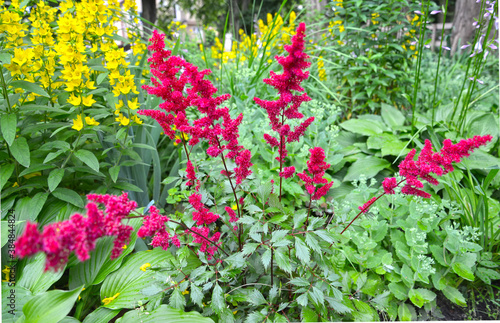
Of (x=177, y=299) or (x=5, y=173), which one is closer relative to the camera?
(x=177, y=299)

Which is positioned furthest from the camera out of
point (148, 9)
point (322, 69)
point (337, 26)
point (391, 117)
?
point (148, 9)

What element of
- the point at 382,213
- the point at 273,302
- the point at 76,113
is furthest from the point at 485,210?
the point at 76,113

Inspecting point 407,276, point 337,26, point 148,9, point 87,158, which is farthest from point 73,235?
point 148,9

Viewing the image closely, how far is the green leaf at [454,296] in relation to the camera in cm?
147

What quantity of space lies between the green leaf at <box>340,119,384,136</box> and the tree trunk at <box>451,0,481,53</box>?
392cm

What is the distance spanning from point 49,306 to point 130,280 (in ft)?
1.03

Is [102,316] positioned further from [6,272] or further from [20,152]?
[20,152]

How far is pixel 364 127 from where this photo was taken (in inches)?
94.7

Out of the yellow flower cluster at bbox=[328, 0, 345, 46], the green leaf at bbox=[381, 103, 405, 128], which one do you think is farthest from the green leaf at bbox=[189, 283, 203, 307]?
the yellow flower cluster at bbox=[328, 0, 345, 46]

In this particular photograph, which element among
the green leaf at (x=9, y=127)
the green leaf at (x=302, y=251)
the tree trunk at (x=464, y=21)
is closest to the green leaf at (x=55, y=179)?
the green leaf at (x=9, y=127)

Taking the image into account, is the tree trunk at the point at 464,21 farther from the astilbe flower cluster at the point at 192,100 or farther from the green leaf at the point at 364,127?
the astilbe flower cluster at the point at 192,100

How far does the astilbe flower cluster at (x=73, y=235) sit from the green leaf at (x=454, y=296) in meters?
1.55

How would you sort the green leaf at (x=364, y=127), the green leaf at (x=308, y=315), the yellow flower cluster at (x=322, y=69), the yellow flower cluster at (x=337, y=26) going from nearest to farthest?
the green leaf at (x=308, y=315) → the green leaf at (x=364, y=127) → the yellow flower cluster at (x=337, y=26) → the yellow flower cluster at (x=322, y=69)

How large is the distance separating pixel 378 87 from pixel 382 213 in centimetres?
150
